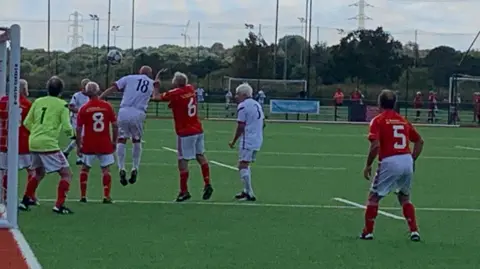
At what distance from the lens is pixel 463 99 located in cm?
7181

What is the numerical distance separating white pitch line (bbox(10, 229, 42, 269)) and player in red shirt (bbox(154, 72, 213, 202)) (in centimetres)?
465

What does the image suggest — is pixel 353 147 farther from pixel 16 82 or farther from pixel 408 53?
pixel 408 53

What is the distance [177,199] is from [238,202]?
95 cm

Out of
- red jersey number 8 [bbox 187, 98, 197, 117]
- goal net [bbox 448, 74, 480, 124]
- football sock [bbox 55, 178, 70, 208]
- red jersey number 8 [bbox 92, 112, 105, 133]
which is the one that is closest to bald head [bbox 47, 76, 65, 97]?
red jersey number 8 [bbox 92, 112, 105, 133]

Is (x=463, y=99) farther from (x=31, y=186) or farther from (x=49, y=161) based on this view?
(x=49, y=161)

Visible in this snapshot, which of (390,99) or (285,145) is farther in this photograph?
(285,145)

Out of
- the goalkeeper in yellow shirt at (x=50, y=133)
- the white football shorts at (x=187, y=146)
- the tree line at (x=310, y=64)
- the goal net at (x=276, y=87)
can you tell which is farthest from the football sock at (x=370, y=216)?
the tree line at (x=310, y=64)

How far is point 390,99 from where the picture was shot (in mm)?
12641

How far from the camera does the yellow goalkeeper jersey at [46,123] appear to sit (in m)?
14.7

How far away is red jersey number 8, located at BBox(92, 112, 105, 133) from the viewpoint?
15.9 meters

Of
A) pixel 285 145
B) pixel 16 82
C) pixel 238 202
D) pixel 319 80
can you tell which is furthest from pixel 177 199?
pixel 319 80

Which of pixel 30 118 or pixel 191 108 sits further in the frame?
pixel 191 108

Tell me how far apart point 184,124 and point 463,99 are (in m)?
57.0

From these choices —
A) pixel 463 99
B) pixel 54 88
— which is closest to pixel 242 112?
pixel 54 88
